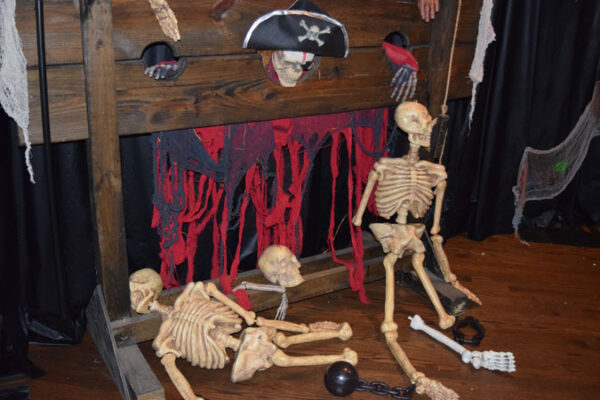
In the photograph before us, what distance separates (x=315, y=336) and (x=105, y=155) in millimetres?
866

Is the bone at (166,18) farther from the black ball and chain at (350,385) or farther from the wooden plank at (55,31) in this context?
the black ball and chain at (350,385)

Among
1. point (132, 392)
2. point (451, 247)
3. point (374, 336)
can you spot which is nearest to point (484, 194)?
point (451, 247)

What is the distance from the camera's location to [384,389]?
1.82 metres

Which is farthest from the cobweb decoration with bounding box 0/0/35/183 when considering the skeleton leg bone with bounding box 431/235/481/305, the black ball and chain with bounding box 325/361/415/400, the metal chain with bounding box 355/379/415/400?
the skeleton leg bone with bounding box 431/235/481/305

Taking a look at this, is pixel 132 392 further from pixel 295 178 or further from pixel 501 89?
pixel 501 89

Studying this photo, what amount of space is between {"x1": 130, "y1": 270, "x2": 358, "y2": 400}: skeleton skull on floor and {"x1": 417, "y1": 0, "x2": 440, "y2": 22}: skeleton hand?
1117 millimetres

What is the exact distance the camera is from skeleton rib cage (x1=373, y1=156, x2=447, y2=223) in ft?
6.58

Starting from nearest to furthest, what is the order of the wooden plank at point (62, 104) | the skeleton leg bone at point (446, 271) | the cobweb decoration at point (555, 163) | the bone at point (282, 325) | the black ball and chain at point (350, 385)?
the wooden plank at point (62, 104)
the black ball and chain at point (350, 385)
the bone at point (282, 325)
the skeleton leg bone at point (446, 271)
the cobweb decoration at point (555, 163)

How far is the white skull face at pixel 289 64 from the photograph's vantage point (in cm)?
179

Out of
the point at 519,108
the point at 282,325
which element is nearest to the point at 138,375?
the point at 282,325

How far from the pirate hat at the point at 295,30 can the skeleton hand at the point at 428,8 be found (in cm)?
38

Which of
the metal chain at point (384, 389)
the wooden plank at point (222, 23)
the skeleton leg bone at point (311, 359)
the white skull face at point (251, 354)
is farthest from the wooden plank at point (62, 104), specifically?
the metal chain at point (384, 389)

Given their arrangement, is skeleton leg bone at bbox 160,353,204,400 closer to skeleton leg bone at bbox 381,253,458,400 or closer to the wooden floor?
the wooden floor

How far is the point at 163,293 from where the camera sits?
202 centimetres
